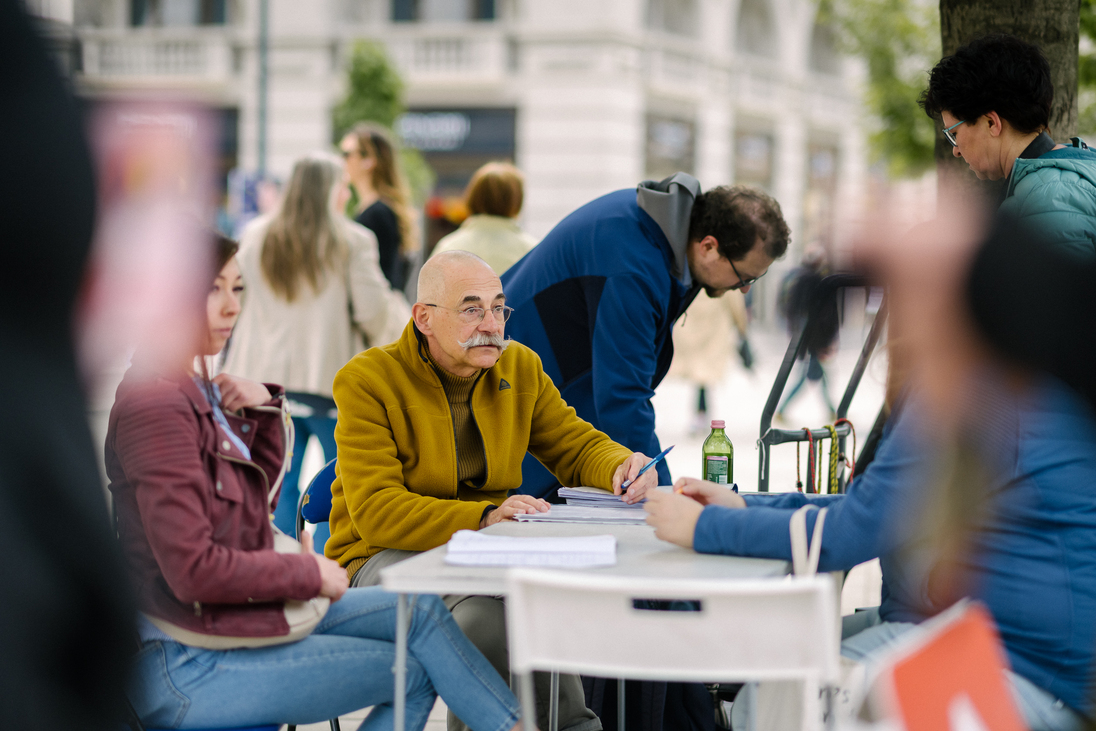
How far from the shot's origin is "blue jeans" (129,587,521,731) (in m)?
2.22

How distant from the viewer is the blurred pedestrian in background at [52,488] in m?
0.99

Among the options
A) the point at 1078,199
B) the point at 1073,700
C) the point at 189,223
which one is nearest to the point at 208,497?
the point at 189,223

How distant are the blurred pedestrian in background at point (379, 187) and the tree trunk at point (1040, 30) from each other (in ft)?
9.34

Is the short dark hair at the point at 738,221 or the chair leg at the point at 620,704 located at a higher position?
the short dark hair at the point at 738,221

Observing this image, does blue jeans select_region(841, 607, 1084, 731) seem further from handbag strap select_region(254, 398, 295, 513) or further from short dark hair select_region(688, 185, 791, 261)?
short dark hair select_region(688, 185, 791, 261)

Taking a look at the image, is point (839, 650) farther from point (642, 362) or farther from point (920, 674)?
point (642, 362)

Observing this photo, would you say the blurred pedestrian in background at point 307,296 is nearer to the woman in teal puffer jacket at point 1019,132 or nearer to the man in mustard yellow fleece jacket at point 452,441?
the man in mustard yellow fleece jacket at point 452,441

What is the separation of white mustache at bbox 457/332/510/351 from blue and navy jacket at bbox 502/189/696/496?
0.49 meters

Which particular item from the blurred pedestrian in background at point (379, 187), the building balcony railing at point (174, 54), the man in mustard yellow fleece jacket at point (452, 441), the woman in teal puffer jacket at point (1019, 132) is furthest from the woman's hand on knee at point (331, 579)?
the building balcony railing at point (174, 54)

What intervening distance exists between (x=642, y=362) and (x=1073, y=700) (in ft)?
5.64

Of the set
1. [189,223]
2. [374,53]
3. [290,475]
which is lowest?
[290,475]

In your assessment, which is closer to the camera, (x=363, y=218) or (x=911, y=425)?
(x=911, y=425)

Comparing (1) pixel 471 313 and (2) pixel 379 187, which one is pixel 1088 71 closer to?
(2) pixel 379 187

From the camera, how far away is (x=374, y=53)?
757 inches
